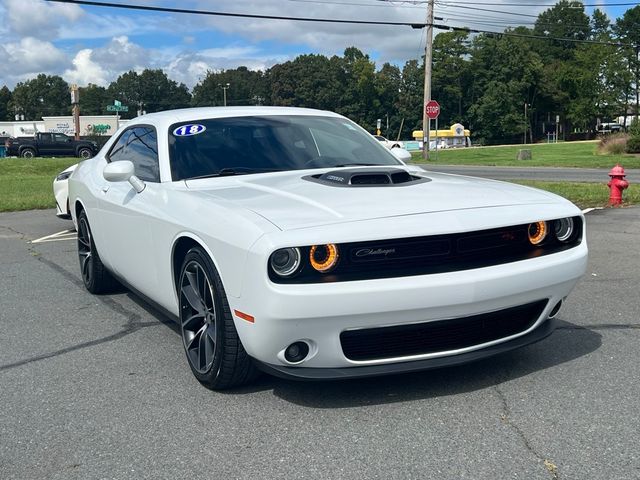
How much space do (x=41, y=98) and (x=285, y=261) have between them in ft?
527

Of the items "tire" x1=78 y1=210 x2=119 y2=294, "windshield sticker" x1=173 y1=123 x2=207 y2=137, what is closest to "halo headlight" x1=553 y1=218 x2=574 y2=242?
"windshield sticker" x1=173 y1=123 x2=207 y2=137

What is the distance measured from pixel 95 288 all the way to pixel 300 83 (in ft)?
352

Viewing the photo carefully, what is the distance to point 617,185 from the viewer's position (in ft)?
37.8

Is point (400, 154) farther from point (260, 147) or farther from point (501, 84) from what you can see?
point (501, 84)

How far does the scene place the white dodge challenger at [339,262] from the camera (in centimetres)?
304

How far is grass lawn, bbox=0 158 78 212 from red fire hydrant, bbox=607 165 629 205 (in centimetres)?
1050

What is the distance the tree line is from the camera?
91.1 metres

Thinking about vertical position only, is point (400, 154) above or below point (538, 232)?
above

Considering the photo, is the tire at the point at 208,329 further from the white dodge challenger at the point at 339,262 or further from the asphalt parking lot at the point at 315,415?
the asphalt parking lot at the point at 315,415

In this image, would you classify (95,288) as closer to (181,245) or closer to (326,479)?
(181,245)

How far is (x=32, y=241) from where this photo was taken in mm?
9156

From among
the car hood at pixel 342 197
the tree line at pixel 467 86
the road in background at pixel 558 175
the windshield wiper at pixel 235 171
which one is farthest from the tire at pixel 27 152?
the tree line at pixel 467 86

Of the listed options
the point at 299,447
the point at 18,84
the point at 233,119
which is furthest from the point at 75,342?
the point at 18,84

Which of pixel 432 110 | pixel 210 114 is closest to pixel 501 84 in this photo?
pixel 432 110
